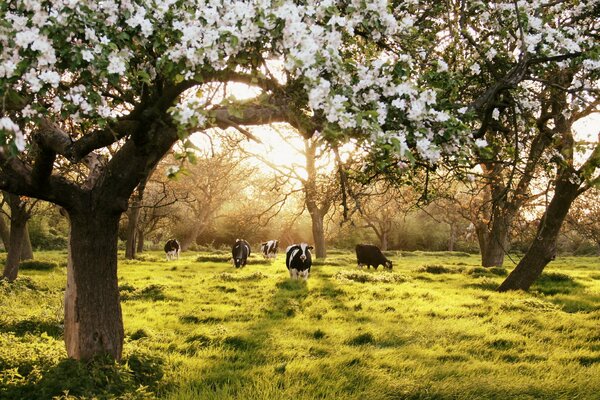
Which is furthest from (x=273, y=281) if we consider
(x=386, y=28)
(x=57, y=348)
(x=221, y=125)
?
(x=386, y=28)

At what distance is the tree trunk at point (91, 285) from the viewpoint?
26.6 feet

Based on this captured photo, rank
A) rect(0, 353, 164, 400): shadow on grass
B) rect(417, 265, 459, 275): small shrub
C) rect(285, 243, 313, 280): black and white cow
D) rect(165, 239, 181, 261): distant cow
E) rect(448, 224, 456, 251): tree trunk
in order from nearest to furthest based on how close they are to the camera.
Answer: rect(0, 353, 164, 400): shadow on grass
rect(285, 243, 313, 280): black and white cow
rect(417, 265, 459, 275): small shrub
rect(165, 239, 181, 261): distant cow
rect(448, 224, 456, 251): tree trunk

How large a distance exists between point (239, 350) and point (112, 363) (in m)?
2.79

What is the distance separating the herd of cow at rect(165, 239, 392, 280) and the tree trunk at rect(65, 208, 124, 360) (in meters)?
12.7

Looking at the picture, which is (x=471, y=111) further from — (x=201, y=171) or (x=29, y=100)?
(x=201, y=171)

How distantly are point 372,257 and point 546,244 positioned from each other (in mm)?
11521

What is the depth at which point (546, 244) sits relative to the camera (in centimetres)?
1694

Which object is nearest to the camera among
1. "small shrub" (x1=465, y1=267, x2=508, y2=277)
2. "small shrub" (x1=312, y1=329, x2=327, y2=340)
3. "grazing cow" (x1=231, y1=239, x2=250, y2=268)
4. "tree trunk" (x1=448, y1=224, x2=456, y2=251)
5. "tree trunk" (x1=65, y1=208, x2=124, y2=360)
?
"tree trunk" (x1=65, y1=208, x2=124, y2=360)

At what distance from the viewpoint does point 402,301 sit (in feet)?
51.5

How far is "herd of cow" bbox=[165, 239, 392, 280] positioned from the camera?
68.4 ft

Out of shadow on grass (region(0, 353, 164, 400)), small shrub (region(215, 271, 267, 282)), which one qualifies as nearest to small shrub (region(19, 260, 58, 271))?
small shrub (region(215, 271, 267, 282))

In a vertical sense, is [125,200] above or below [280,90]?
below

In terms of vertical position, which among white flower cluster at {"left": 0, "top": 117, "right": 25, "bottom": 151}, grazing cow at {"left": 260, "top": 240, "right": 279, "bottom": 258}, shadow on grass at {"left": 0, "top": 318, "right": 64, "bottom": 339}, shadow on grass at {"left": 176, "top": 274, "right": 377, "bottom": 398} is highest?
white flower cluster at {"left": 0, "top": 117, "right": 25, "bottom": 151}

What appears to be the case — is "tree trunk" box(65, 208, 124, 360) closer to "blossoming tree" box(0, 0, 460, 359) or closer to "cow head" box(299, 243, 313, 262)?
"blossoming tree" box(0, 0, 460, 359)
